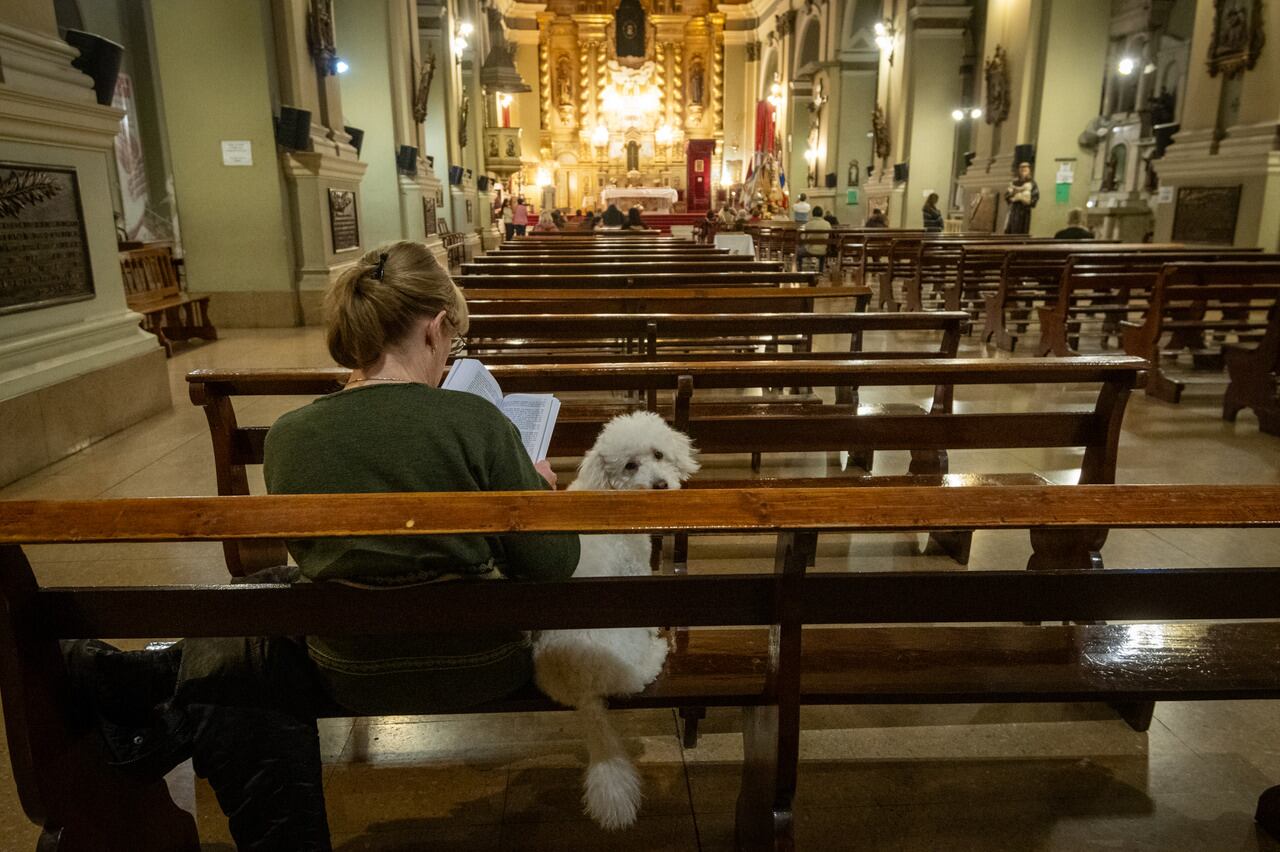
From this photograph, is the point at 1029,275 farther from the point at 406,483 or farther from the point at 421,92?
the point at 421,92

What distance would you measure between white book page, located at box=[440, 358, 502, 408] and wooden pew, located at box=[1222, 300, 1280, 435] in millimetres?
4609


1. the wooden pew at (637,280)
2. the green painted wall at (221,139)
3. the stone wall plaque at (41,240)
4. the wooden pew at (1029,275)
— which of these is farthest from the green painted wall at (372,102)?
the wooden pew at (1029,275)

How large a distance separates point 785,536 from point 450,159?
15.4m

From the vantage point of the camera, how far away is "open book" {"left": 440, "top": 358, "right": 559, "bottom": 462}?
5.49 feet

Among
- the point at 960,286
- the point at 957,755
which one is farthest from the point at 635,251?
the point at 957,755

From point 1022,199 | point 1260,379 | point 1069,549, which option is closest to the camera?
point 1069,549

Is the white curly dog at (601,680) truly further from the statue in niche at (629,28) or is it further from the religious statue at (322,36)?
the statue in niche at (629,28)

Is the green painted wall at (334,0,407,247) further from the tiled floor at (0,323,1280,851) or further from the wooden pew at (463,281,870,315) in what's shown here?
the tiled floor at (0,323,1280,851)

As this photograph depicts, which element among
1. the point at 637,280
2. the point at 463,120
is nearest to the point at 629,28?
the point at 463,120

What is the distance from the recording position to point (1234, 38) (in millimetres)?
9164

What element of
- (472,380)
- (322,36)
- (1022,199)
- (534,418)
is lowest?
(534,418)

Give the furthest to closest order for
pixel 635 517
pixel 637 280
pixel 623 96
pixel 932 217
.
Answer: pixel 623 96 → pixel 932 217 → pixel 637 280 → pixel 635 517

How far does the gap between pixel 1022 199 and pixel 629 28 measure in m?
20.1

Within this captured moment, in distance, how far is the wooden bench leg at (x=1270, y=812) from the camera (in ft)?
5.38
